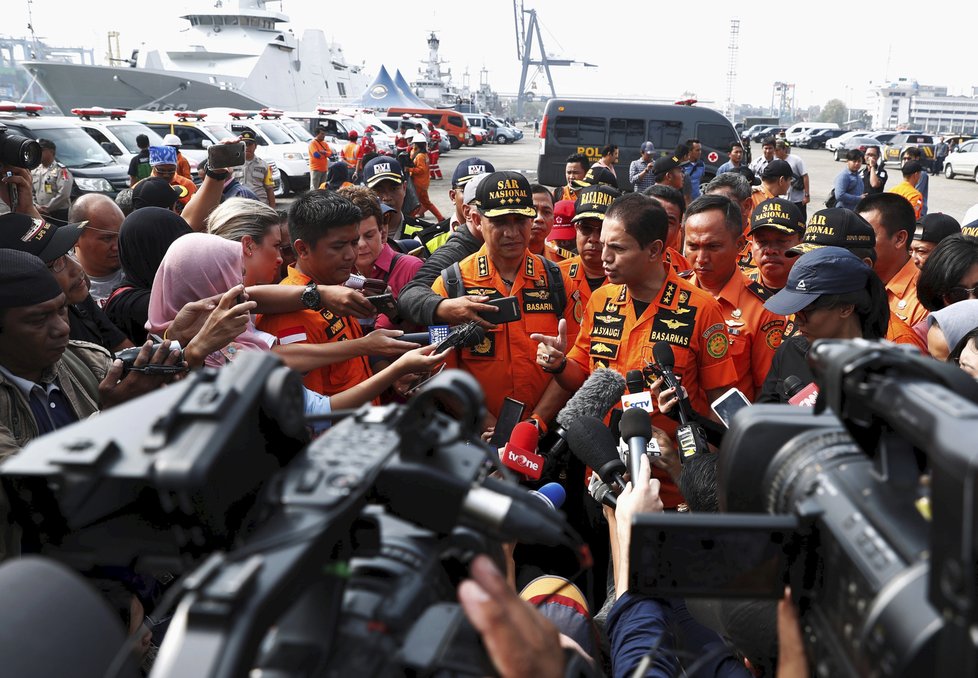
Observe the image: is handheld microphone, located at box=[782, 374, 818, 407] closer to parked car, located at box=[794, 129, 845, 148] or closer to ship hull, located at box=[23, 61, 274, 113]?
ship hull, located at box=[23, 61, 274, 113]

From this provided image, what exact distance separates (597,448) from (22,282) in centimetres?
184

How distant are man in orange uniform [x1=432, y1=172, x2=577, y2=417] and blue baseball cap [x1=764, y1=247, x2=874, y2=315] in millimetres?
1106

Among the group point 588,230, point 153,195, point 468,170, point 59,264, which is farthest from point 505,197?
point 153,195

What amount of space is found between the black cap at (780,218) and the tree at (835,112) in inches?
5423

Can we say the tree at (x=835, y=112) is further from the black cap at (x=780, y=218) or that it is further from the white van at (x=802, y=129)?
the black cap at (x=780, y=218)

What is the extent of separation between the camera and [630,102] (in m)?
14.6

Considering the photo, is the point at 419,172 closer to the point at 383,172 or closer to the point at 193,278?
the point at 383,172

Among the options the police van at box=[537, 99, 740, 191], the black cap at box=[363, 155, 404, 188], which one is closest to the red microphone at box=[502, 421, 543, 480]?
the black cap at box=[363, 155, 404, 188]

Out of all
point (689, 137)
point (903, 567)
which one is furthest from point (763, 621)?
point (689, 137)

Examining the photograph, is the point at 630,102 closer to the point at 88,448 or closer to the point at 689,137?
the point at 689,137

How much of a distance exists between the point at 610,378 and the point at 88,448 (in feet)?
7.39

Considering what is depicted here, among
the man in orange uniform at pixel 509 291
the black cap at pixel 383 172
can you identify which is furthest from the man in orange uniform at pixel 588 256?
the black cap at pixel 383 172

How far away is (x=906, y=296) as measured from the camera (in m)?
4.37

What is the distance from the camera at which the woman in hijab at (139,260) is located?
346 cm
